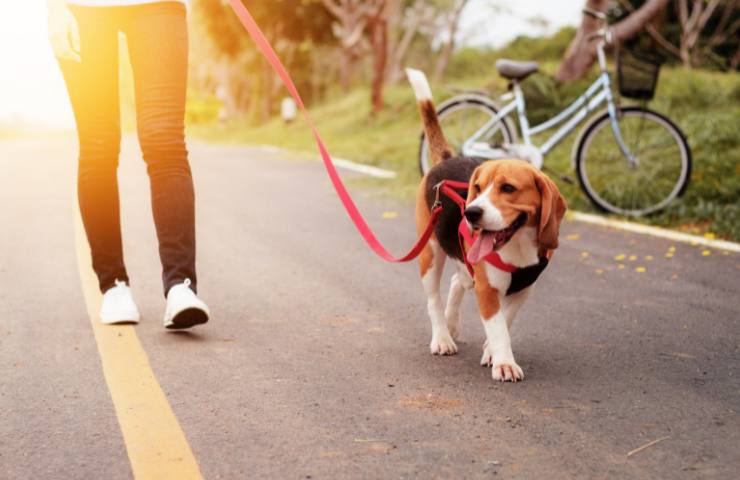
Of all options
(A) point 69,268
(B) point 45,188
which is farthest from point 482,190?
(B) point 45,188

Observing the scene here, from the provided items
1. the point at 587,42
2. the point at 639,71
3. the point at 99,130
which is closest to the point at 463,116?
the point at 639,71

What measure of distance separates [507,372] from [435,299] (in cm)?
59

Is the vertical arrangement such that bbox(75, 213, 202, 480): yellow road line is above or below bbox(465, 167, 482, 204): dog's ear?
below

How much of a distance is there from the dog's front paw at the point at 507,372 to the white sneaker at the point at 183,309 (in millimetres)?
1331

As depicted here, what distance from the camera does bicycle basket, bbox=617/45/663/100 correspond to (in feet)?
26.5

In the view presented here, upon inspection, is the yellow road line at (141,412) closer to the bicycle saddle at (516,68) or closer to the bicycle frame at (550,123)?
the bicycle frame at (550,123)

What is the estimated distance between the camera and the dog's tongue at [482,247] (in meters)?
3.56

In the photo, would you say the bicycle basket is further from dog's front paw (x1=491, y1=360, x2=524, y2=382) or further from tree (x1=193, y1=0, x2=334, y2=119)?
tree (x1=193, y1=0, x2=334, y2=119)

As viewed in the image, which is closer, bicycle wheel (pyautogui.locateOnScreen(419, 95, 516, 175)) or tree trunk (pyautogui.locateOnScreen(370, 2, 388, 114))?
bicycle wheel (pyautogui.locateOnScreen(419, 95, 516, 175))

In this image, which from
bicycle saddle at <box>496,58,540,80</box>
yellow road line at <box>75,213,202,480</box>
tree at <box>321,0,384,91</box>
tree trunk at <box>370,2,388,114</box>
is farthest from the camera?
tree at <box>321,0,384,91</box>

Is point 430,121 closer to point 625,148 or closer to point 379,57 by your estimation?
point 625,148

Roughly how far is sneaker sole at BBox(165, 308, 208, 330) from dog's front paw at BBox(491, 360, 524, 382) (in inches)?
52.4

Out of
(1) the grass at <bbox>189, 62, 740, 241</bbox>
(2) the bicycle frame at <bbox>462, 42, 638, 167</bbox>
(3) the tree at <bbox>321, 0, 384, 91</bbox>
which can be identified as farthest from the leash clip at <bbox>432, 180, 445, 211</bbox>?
(3) the tree at <bbox>321, 0, 384, 91</bbox>

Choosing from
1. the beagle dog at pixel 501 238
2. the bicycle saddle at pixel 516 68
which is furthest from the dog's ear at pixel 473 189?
the bicycle saddle at pixel 516 68
